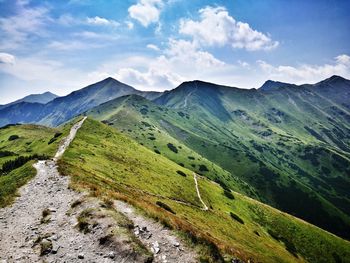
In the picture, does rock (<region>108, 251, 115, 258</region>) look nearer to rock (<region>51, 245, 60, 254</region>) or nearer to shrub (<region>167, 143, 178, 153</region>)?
rock (<region>51, 245, 60, 254</region>)

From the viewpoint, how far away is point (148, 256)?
24125 mm

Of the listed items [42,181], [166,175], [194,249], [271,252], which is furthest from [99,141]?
[194,249]

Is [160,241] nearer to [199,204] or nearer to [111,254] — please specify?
[111,254]

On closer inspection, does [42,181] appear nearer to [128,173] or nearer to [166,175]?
[128,173]

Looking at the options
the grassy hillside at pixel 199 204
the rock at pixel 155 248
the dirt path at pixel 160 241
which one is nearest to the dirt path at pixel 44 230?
the rock at pixel 155 248

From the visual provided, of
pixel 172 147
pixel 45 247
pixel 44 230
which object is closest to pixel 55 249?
pixel 45 247

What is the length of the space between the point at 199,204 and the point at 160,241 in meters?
47.4

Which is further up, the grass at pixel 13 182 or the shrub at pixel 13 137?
the shrub at pixel 13 137

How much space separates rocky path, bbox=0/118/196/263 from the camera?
80.3ft

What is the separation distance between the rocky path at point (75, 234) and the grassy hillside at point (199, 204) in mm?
8162

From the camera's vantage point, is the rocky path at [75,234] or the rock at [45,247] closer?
the rocky path at [75,234]

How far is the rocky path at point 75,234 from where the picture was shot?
A: 80.3 ft

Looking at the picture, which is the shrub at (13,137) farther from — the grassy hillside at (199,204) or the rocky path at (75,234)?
the rocky path at (75,234)

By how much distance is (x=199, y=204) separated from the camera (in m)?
72.8
